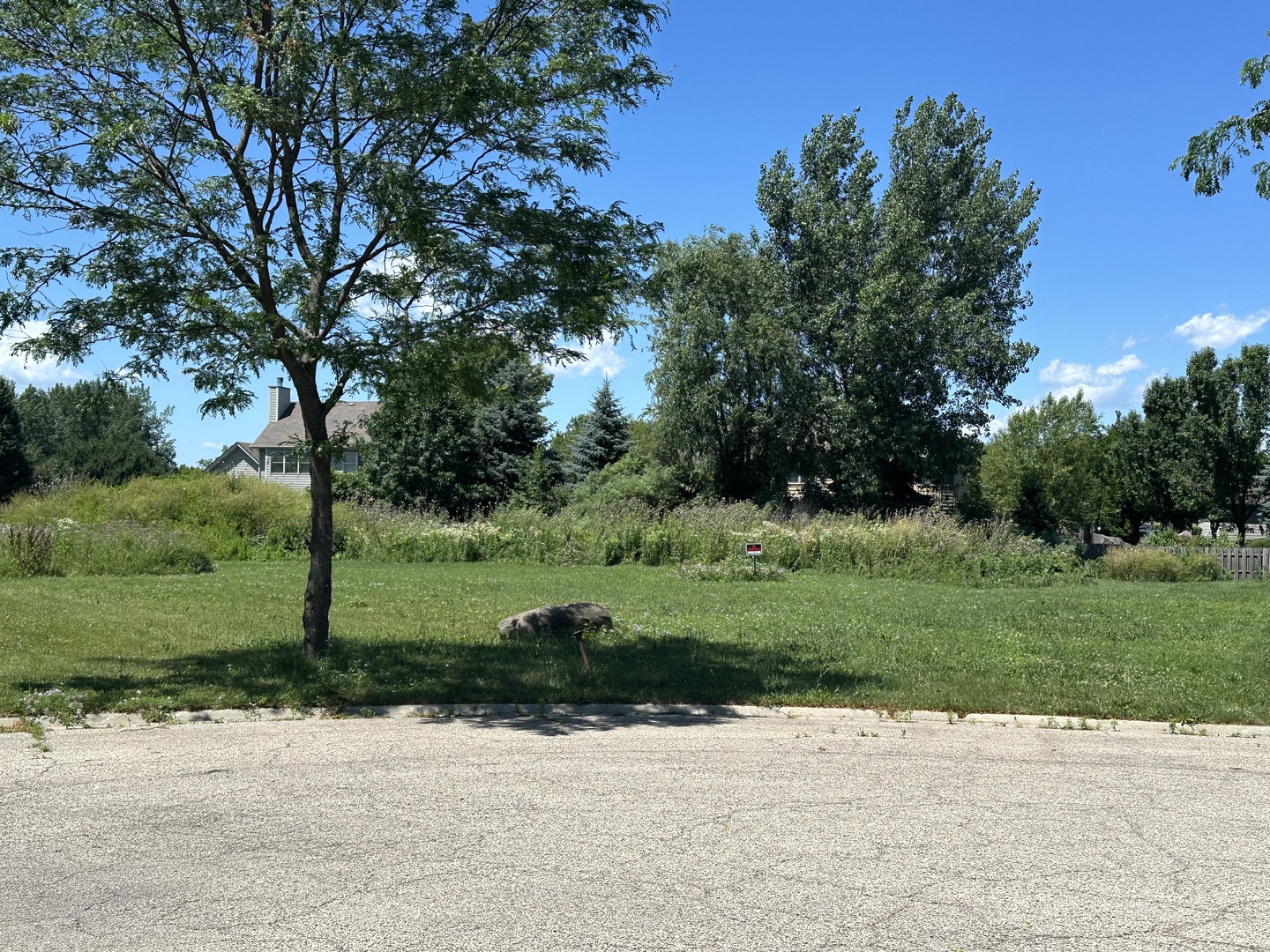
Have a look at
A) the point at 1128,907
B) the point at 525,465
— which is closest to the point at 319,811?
the point at 1128,907

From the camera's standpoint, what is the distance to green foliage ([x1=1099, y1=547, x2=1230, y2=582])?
25.0 m

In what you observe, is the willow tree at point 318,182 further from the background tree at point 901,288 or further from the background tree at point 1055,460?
the background tree at point 1055,460

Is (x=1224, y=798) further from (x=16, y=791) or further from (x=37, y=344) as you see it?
(x=37, y=344)

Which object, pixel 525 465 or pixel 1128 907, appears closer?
pixel 1128 907

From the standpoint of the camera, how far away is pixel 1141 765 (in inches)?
283

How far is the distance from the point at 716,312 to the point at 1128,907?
34.1 m

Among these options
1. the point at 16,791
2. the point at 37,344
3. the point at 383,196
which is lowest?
the point at 16,791

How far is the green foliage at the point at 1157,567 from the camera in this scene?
25.0 metres

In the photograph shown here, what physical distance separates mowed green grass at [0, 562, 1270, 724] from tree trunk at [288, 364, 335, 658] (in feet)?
1.20

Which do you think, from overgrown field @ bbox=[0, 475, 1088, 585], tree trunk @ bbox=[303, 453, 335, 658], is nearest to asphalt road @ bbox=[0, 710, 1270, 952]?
tree trunk @ bbox=[303, 453, 335, 658]

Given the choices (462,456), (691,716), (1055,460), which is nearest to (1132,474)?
(1055,460)

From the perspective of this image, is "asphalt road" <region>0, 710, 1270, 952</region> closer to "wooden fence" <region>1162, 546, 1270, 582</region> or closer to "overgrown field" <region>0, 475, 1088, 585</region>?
"overgrown field" <region>0, 475, 1088, 585</region>

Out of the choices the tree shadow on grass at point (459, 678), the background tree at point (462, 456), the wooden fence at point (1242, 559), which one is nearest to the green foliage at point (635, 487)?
the background tree at point (462, 456)

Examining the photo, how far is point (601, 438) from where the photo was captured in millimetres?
44000
